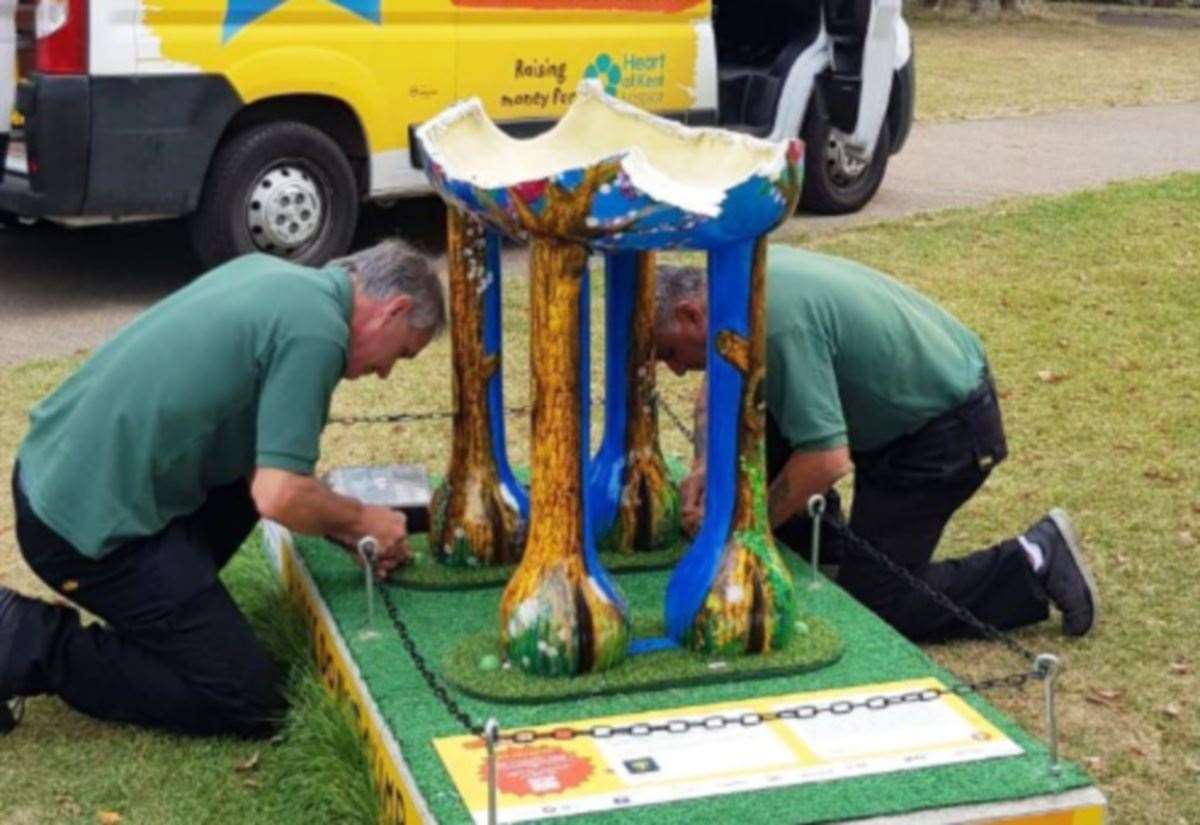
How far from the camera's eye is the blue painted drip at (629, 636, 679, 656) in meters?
4.35

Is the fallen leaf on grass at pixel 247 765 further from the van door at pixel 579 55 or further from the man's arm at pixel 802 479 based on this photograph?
the van door at pixel 579 55

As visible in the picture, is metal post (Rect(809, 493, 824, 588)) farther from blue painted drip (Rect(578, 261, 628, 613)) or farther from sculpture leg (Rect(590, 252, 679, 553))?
blue painted drip (Rect(578, 261, 628, 613))

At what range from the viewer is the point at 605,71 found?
959cm

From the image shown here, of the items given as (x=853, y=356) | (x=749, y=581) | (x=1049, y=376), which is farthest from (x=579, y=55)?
(x=749, y=581)

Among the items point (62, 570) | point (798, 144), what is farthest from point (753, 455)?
point (62, 570)

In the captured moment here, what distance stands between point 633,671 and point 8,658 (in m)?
1.43

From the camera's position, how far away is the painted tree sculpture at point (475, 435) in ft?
15.5

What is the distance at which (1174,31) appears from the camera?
2650 centimetres

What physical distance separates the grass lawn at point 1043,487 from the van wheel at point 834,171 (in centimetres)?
50

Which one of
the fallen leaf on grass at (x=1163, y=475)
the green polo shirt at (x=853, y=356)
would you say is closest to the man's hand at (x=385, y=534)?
the green polo shirt at (x=853, y=356)

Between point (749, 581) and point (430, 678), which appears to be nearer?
point (430, 678)

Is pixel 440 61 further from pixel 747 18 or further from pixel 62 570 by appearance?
pixel 62 570

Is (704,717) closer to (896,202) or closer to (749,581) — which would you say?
(749,581)

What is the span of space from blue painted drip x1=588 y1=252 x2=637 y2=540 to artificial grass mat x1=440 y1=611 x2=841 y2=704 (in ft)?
2.12
